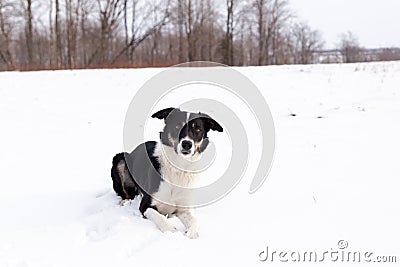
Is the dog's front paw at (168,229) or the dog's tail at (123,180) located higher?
the dog's tail at (123,180)

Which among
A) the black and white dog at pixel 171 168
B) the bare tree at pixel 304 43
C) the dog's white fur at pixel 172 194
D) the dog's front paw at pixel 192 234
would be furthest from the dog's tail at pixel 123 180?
the bare tree at pixel 304 43

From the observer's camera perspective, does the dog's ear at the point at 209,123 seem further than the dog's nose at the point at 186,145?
Yes

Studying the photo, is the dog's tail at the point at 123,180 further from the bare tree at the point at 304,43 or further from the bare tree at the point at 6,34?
the bare tree at the point at 304,43

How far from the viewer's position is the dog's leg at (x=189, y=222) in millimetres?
2980

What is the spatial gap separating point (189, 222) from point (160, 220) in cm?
25

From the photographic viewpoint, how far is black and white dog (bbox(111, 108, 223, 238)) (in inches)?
129

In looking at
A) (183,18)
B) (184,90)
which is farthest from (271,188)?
(183,18)

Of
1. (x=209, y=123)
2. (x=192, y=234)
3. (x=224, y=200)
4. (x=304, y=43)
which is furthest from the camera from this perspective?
(x=304, y=43)

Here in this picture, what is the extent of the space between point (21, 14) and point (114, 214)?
84.3ft

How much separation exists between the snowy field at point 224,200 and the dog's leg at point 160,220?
54 millimetres

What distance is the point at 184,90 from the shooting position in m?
10.1

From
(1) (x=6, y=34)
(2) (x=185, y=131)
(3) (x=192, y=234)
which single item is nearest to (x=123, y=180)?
(2) (x=185, y=131)

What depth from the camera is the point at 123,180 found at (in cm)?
394

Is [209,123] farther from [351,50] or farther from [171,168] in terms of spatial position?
[351,50]
